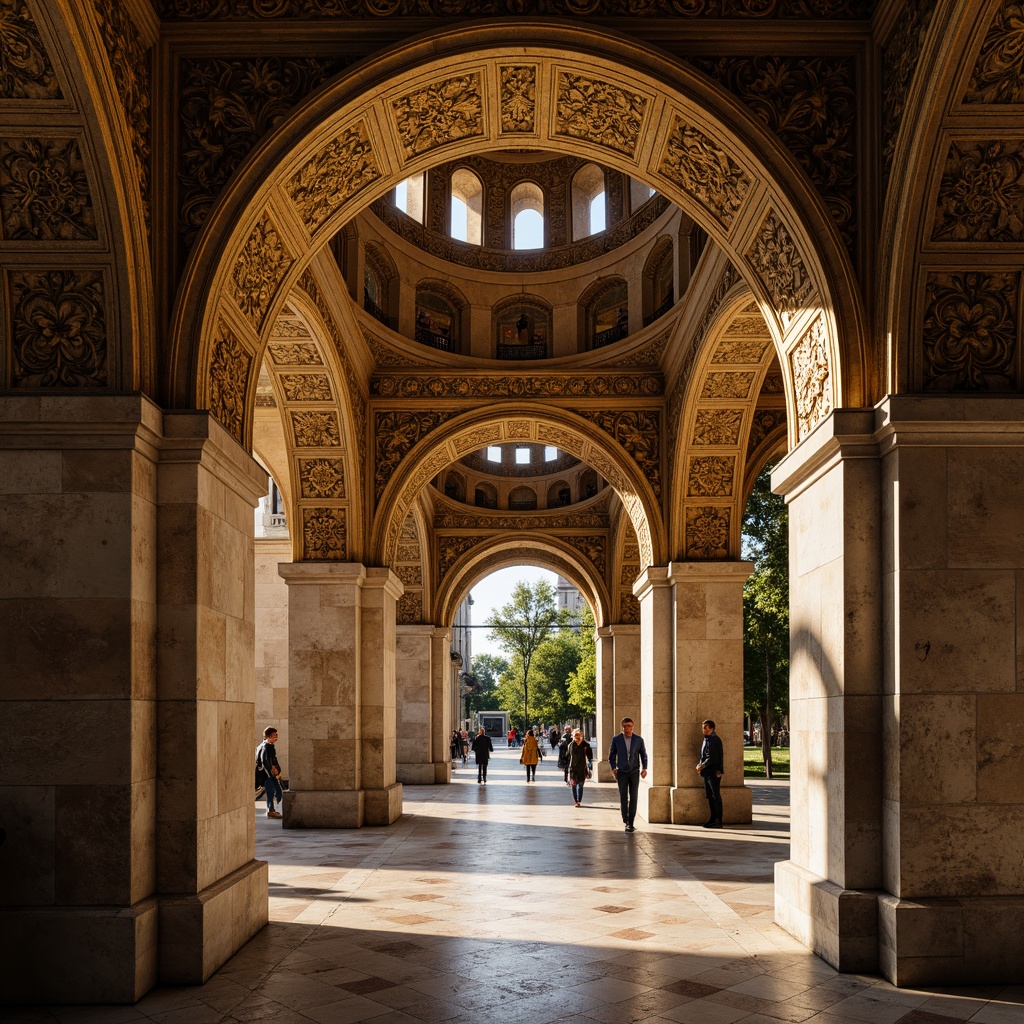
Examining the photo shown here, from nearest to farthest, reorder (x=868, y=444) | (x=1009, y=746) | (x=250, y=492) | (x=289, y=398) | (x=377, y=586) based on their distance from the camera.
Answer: (x=1009, y=746) < (x=868, y=444) < (x=250, y=492) < (x=289, y=398) < (x=377, y=586)

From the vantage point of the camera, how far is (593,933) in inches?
345

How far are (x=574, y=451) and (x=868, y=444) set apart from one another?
12.1 metres

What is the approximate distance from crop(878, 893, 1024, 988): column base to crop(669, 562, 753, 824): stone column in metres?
10.1

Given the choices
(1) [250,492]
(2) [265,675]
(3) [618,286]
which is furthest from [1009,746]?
(2) [265,675]

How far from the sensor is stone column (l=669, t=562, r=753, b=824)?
680 inches

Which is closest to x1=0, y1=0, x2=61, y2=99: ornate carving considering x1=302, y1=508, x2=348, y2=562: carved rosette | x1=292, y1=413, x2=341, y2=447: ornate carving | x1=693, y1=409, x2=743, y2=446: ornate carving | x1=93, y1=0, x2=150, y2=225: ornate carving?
x1=93, y1=0, x2=150, y2=225: ornate carving

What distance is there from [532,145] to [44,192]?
4273 mm

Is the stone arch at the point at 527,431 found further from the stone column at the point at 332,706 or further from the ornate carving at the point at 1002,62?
the ornate carving at the point at 1002,62

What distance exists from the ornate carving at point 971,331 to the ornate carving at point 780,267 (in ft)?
3.40

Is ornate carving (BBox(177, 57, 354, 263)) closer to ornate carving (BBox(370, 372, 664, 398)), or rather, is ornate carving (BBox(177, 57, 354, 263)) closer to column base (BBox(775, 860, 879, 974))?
column base (BBox(775, 860, 879, 974))

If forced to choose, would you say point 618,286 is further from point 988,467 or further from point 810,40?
point 988,467

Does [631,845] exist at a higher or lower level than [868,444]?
lower

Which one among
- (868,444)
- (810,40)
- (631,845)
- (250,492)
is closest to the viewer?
(868,444)

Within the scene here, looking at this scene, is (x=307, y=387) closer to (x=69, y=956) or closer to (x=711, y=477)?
(x=711, y=477)
